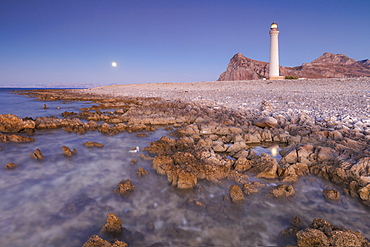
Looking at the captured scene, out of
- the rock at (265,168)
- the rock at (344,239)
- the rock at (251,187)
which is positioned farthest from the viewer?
the rock at (265,168)

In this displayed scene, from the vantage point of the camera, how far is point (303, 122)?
8297 mm

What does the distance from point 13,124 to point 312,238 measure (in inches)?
426

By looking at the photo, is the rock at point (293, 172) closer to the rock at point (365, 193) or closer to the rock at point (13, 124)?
the rock at point (365, 193)

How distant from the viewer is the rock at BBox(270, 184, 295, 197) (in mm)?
4055

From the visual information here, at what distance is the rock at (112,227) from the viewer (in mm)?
3067

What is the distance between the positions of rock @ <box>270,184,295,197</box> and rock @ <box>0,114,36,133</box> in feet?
32.1

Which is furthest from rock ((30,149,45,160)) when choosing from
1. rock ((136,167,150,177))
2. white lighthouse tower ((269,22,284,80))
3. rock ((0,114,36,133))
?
white lighthouse tower ((269,22,284,80))

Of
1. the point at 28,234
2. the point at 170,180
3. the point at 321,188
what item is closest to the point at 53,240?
the point at 28,234

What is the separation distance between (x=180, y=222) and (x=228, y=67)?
78.9 m

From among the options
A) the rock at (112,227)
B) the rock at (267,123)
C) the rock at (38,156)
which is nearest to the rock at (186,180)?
the rock at (112,227)

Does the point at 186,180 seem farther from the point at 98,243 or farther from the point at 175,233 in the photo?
the point at 98,243

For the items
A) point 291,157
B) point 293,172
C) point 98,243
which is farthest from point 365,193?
point 98,243

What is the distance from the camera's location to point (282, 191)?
4090 millimetres

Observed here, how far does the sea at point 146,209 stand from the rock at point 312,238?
0.38 metres
